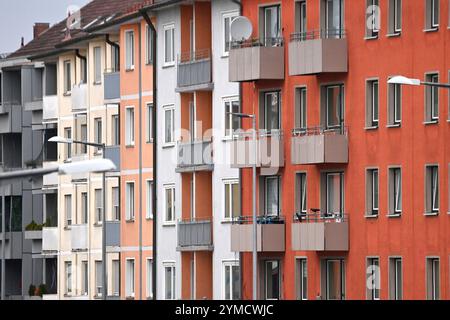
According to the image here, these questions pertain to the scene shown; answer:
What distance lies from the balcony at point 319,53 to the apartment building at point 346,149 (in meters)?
0.04

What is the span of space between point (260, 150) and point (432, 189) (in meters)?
11.0

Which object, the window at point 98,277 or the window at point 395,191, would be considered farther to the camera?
the window at point 98,277

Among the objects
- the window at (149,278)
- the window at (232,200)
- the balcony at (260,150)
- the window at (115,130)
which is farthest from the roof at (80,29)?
the balcony at (260,150)

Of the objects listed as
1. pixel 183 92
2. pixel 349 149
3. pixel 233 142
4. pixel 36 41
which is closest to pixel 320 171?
pixel 349 149

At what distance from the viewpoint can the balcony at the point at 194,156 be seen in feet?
266

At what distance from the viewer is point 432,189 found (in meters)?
64.9

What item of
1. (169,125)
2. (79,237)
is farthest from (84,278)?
(169,125)

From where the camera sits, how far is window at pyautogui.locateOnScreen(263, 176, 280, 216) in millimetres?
74125

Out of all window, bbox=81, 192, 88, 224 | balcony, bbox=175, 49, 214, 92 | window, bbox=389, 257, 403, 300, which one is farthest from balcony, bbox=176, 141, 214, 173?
window, bbox=81, 192, 88, 224

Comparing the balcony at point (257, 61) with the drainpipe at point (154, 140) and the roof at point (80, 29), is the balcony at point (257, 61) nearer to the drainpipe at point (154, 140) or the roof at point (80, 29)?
the drainpipe at point (154, 140)
